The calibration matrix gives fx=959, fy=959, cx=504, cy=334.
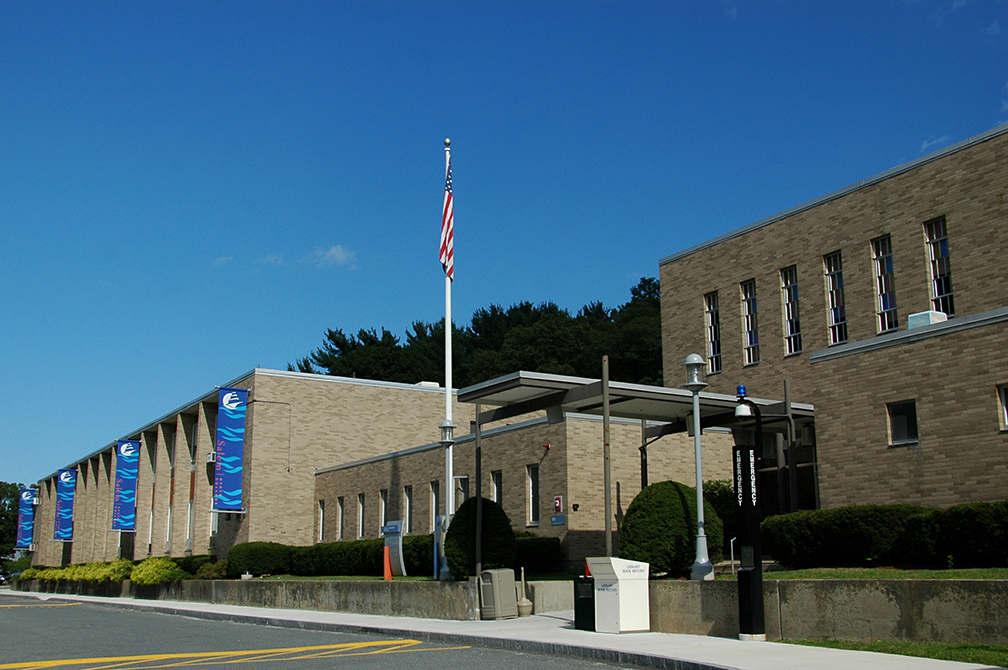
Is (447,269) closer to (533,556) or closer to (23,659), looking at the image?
(533,556)

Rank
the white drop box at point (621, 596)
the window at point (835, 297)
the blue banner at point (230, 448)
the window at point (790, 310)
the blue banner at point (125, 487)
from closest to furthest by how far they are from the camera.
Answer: the white drop box at point (621, 596), the window at point (835, 297), the window at point (790, 310), the blue banner at point (230, 448), the blue banner at point (125, 487)

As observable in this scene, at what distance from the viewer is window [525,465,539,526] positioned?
91.2 ft

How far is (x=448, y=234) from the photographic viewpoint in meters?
26.5

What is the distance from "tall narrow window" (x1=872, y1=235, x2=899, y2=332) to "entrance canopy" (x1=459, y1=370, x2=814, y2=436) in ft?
12.3

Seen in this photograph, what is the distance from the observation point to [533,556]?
25.1m

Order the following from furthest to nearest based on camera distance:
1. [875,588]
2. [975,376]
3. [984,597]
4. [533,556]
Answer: [533,556]
[975,376]
[875,588]
[984,597]

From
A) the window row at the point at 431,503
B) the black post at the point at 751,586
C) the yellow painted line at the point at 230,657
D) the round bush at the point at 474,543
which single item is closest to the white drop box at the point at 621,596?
the black post at the point at 751,586

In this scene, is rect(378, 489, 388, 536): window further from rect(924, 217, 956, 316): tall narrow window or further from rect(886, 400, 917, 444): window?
rect(886, 400, 917, 444): window

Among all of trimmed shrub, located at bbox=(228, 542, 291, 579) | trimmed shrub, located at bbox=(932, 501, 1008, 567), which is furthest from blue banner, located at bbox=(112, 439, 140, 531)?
trimmed shrub, located at bbox=(932, 501, 1008, 567)

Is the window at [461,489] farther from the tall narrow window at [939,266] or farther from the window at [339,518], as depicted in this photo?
the tall narrow window at [939,266]

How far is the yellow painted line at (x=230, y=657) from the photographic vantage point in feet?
43.6

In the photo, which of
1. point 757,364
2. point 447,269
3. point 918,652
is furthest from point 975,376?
point 447,269

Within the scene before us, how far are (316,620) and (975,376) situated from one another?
14331mm

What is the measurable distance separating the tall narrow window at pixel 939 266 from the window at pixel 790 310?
4.08m
